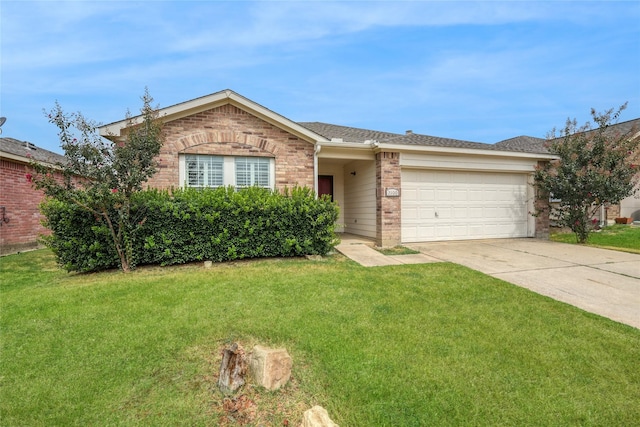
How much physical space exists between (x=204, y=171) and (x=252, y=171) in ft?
4.21

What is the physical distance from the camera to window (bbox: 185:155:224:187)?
27.5ft

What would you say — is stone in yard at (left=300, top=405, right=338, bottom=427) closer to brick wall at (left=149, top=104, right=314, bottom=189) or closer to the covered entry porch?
the covered entry porch

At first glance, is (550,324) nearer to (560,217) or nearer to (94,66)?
(560,217)

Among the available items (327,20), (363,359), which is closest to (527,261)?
(363,359)

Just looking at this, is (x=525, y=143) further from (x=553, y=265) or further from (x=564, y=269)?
(x=564, y=269)

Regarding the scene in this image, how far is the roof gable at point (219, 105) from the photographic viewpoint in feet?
25.4

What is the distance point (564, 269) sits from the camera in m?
6.51

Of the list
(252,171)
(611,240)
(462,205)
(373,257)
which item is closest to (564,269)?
(373,257)

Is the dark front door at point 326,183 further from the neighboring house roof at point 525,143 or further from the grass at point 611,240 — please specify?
the neighboring house roof at point 525,143

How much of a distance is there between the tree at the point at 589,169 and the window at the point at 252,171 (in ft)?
30.3

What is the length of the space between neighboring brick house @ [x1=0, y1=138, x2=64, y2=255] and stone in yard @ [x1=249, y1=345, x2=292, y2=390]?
10308mm

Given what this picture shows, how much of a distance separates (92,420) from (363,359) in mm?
2264


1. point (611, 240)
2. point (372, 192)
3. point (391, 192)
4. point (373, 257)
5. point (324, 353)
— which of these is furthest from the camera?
point (611, 240)

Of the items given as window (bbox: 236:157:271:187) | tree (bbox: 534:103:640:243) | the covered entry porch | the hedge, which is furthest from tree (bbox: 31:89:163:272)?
tree (bbox: 534:103:640:243)
